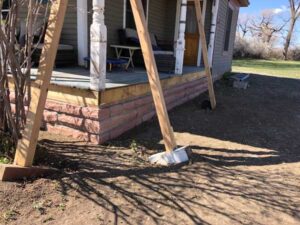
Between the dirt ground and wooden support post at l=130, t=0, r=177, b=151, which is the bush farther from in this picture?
A: wooden support post at l=130, t=0, r=177, b=151

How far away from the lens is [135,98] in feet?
15.5

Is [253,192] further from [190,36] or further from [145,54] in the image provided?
[190,36]

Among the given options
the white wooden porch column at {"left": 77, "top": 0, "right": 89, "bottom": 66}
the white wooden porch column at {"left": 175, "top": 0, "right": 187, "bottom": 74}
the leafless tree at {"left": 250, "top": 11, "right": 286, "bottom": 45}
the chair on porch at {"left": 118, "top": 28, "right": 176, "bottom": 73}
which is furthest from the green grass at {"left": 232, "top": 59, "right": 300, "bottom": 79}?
the leafless tree at {"left": 250, "top": 11, "right": 286, "bottom": 45}

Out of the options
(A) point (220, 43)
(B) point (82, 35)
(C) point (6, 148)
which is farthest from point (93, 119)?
(A) point (220, 43)

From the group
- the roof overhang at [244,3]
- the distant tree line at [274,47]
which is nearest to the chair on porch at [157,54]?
the roof overhang at [244,3]

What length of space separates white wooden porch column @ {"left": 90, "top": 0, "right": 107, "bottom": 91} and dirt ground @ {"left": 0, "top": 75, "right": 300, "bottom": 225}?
80cm

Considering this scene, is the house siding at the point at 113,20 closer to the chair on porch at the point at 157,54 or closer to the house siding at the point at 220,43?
the chair on porch at the point at 157,54

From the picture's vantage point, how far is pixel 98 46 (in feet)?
12.1

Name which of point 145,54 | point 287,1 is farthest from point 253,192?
point 287,1

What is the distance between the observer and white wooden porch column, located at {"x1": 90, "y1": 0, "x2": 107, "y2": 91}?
364cm

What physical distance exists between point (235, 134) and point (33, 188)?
3300mm

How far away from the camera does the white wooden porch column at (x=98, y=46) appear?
3.64m

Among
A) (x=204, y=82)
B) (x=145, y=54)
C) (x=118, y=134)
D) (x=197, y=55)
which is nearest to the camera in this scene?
(x=145, y=54)

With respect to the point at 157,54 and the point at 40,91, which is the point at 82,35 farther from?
the point at 40,91
